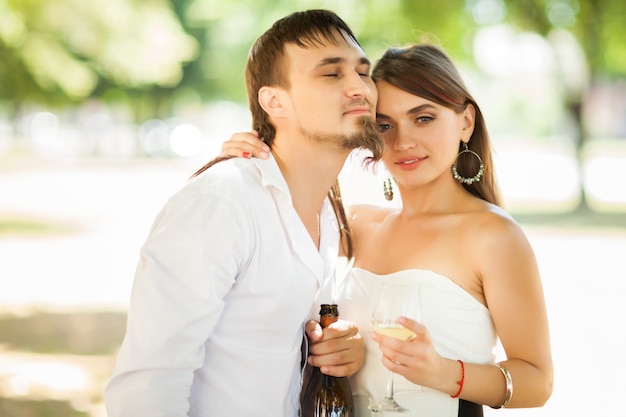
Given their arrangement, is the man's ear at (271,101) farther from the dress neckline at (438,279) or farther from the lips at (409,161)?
the dress neckline at (438,279)

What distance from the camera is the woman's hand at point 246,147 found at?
3.37m

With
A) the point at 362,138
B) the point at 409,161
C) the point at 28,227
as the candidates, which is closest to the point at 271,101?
the point at 362,138

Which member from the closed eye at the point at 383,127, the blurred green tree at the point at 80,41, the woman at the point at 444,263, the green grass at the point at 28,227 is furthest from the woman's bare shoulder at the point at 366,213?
the green grass at the point at 28,227

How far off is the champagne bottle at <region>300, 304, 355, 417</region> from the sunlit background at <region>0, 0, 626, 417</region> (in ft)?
5.28

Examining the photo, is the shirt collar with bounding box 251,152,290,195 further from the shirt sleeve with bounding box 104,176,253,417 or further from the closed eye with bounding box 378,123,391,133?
the closed eye with bounding box 378,123,391,133

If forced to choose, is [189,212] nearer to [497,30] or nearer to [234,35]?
[497,30]

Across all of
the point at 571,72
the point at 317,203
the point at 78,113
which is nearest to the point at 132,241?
the point at 571,72

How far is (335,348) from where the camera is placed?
311 centimetres

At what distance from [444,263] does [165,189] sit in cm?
2147

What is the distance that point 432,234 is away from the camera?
11.7ft

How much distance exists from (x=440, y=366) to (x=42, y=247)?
13789 mm

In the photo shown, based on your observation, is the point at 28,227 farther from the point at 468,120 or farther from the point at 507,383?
the point at 507,383

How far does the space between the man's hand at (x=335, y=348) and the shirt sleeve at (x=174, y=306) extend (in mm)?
465

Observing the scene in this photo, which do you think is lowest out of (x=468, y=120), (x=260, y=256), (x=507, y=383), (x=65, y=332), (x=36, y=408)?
(x=36, y=408)
